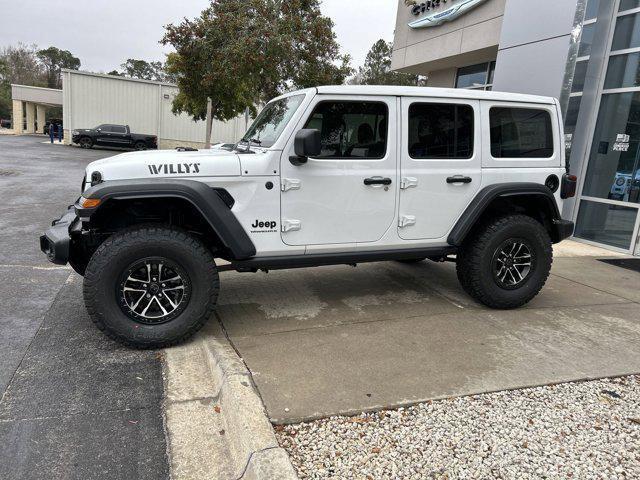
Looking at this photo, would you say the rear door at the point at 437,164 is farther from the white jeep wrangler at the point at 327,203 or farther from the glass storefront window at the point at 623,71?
the glass storefront window at the point at 623,71

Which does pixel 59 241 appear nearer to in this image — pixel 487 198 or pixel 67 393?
pixel 67 393

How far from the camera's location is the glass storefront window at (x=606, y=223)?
7.78 m

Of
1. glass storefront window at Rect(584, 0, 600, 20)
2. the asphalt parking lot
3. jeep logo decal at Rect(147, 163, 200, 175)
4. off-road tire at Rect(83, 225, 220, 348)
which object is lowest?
the asphalt parking lot

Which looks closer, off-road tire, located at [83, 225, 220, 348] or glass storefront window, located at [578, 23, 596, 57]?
off-road tire, located at [83, 225, 220, 348]

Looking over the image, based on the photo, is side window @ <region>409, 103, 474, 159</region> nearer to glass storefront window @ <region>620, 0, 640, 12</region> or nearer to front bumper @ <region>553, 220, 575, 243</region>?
front bumper @ <region>553, 220, 575, 243</region>

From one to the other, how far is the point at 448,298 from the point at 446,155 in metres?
1.54

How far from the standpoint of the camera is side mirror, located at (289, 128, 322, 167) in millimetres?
3445

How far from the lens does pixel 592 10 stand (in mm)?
7891

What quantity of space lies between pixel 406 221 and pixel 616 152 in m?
5.87

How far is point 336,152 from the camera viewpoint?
3.83 metres

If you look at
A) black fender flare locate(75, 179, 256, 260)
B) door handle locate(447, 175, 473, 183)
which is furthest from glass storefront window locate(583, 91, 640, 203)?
black fender flare locate(75, 179, 256, 260)

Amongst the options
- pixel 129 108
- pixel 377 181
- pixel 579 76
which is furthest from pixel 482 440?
pixel 129 108

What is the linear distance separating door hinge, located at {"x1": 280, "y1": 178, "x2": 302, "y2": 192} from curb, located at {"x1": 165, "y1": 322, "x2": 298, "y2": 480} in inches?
50.7

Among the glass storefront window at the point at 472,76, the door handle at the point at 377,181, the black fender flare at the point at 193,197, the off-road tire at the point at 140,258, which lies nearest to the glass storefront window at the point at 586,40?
the glass storefront window at the point at 472,76
